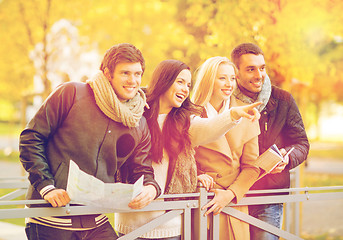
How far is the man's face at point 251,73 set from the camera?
3.72 meters

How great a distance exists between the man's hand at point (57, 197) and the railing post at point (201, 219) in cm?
97

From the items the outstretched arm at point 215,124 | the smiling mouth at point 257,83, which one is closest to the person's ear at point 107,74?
the outstretched arm at point 215,124

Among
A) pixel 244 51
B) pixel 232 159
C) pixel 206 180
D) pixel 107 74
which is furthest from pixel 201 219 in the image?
pixel 244 51

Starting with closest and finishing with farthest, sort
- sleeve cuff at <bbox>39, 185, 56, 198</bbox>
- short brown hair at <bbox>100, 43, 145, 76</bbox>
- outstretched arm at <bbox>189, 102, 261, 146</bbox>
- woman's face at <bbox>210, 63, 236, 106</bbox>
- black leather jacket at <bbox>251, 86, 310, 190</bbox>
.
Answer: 1. sleeve cuff at <bbox>39, 185, 56, 198</bbox>
2. short brown hair at <bbox>100, 43, 145, 76</bbox>
3. outstretched arm at <bbox>189, 102, 261, 146</bbox>
4. woman's face at <bbox>210, 63, 236, 106</bbox>
5. black leather jacket at <bbox>251, 86, 310, 190</bbox>

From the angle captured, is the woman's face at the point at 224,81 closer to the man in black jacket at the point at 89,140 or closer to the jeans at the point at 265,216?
the man in black jacket at the point at 89,140

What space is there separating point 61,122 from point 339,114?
43.0 metres

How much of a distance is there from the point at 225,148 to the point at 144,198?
849 millimetres

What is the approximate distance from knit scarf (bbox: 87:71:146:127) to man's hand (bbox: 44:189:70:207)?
557 mm

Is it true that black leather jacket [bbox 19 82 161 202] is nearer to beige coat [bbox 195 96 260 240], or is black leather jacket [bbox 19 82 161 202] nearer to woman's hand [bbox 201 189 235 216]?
woman's hand [bbox 201 189 235 216]

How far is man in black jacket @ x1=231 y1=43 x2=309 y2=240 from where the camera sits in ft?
12.2

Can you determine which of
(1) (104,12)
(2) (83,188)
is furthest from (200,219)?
(1) (104,12)

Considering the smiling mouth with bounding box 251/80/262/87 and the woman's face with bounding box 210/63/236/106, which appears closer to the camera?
the woman's face with bounding box 210/63/236/106

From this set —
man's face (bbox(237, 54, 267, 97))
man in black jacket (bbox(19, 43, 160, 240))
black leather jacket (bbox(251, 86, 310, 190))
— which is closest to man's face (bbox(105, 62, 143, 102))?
man in black jacket (bbox(19, 43, 160, 240))

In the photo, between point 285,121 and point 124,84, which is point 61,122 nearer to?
point 124,84
